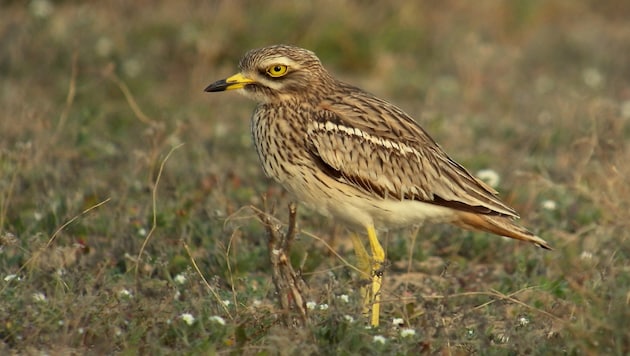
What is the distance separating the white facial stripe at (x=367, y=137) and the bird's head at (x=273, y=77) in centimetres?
27

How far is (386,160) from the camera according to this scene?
521cm

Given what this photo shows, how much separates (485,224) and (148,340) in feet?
6.05

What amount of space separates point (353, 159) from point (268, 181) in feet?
6.14

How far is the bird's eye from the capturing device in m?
5.35

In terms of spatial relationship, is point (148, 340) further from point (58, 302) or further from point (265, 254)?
point (265, 254)

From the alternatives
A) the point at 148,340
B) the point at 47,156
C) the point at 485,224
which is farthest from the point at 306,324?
the point at 47,156

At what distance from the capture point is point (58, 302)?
4.35m

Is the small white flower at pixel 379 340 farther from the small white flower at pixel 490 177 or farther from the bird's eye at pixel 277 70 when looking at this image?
the small white flower at pixel 490 177

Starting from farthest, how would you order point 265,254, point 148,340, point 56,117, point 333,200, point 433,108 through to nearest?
point 433,108 < point 56,117 < point 265,254 < point 333,200 < point 148,340

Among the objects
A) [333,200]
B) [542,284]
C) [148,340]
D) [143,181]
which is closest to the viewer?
[148,340]

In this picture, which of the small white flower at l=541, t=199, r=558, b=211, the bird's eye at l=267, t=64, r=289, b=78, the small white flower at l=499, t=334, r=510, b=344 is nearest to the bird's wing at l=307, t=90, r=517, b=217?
the bird's eye at l=267, t=64, r=289, b=78

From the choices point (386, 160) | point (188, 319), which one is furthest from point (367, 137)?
point (188, 319)

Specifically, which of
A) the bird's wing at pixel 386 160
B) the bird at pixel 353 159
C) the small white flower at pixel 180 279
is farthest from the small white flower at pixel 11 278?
the bird's wing at pixel 386 160

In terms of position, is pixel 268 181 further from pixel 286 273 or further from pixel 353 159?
pixel 286 273
